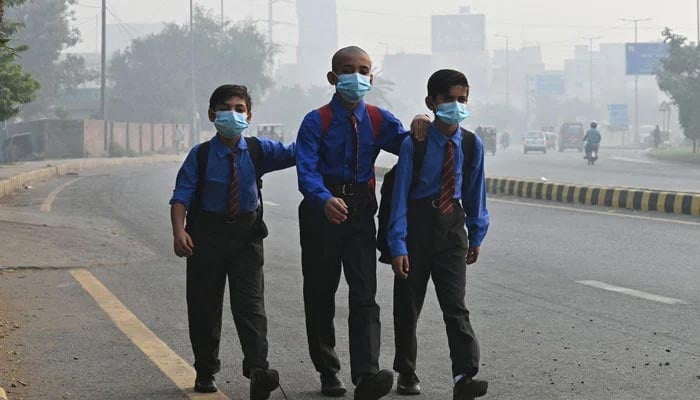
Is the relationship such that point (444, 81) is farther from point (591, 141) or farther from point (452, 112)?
point (591, 141)

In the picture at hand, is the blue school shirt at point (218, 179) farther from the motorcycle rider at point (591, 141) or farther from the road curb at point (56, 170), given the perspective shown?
the motorcycle rider at point (591, 141)

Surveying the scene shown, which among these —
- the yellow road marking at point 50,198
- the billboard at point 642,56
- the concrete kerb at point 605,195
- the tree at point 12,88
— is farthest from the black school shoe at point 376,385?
the billboard at point 642,56

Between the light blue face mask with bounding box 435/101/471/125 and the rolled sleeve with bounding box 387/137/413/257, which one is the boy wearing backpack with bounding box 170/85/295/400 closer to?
the rolled sleeve with bounding box 387/137/413/257

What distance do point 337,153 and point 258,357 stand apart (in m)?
1.02

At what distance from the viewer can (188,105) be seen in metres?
90.7

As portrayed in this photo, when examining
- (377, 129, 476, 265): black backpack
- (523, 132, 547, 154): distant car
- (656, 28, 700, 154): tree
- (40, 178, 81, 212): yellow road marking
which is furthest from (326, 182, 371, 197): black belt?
(523, 132, 547, 154): distant car

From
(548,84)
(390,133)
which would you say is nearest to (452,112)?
(390,133)

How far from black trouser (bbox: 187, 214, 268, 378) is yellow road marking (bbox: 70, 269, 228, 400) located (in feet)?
0.92

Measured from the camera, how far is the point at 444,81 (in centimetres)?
610

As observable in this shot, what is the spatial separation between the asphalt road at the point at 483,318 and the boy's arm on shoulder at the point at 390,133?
47.9 inches

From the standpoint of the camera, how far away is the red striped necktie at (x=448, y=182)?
6.11 metres

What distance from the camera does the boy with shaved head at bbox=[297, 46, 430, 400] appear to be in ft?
20.1

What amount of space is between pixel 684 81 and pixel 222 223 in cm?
5507

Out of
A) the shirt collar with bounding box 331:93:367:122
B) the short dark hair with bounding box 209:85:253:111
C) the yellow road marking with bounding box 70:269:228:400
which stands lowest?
the yellow road marking with bounding box 70:269:228:400
